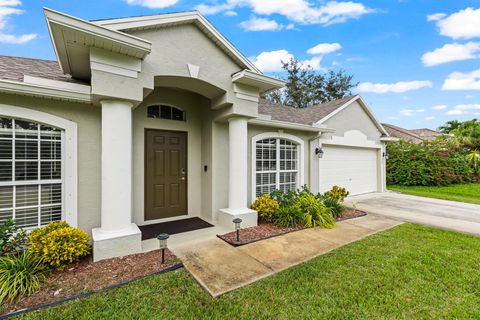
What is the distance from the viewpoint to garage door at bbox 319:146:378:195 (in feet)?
29.9

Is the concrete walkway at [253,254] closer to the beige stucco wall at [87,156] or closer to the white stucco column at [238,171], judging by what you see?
the white stucco column at [238,171]

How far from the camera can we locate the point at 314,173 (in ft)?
27.1

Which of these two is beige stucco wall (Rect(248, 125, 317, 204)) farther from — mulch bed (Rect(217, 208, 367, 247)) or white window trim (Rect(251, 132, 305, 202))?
mulch bed (Rect(217, 208, 367, 247))

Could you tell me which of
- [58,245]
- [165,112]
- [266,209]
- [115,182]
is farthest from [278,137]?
[58,245]

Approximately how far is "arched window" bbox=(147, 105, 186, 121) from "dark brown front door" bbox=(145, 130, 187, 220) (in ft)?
1.39

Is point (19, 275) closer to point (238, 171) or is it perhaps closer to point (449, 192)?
point (238, 171)

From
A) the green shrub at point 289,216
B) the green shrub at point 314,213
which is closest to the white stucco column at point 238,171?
the green shrub at point 289,216

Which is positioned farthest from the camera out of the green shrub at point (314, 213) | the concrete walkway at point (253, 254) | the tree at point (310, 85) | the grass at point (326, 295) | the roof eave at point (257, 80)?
the tree at point (310, 85)

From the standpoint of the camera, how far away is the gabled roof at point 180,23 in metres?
3.91

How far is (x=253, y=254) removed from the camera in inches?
160

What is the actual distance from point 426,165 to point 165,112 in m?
14.4

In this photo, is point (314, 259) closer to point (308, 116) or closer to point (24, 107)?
point (24, 107)

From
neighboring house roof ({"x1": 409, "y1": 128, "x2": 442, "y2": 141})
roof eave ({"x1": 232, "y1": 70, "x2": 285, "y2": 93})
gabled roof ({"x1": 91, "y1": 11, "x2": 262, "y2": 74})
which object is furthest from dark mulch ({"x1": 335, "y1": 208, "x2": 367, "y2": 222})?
neighboring house roof ({"x1": 409, "y1": 128, "x2": 442, "y2": 141})

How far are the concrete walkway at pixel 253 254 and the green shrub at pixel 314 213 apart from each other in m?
0.25
